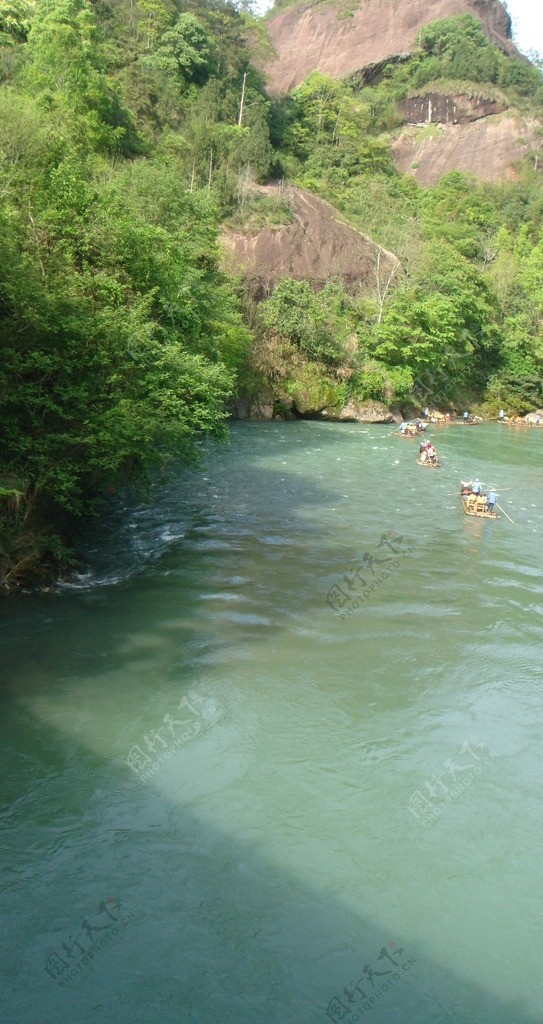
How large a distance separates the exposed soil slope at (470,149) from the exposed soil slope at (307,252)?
32.9 metres

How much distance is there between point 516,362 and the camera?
52156 mm

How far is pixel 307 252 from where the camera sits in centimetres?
4756

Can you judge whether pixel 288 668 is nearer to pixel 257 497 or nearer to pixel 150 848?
pixel 150 848

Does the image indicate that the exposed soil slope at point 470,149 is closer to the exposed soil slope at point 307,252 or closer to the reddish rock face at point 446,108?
the reddish rock face at point 446,108

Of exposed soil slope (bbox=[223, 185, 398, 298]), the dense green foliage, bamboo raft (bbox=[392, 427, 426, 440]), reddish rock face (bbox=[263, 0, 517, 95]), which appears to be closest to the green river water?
the dense green foliage

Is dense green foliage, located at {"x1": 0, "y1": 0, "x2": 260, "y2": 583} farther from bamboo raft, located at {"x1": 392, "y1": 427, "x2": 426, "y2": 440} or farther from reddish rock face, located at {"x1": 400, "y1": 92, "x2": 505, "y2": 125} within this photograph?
reddish rock face, located at {"x1": 400, "y1": 92, "x2": 505, "y2": 125}

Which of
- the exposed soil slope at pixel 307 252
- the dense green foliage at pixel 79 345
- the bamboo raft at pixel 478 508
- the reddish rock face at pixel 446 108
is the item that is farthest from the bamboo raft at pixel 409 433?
the reddish rock face at pixel 446 108

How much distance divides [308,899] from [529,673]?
5593 mm

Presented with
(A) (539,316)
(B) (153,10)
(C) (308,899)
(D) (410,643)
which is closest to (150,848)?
(C) (308,899)

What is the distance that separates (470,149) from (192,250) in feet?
228

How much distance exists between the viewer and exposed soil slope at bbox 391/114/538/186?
3073 inches

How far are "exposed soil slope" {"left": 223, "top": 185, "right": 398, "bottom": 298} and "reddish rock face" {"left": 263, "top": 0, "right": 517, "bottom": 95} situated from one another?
46.1 m

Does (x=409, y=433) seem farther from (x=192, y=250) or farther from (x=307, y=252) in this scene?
(x=307, y=252)

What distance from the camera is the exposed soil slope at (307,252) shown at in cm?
4469
